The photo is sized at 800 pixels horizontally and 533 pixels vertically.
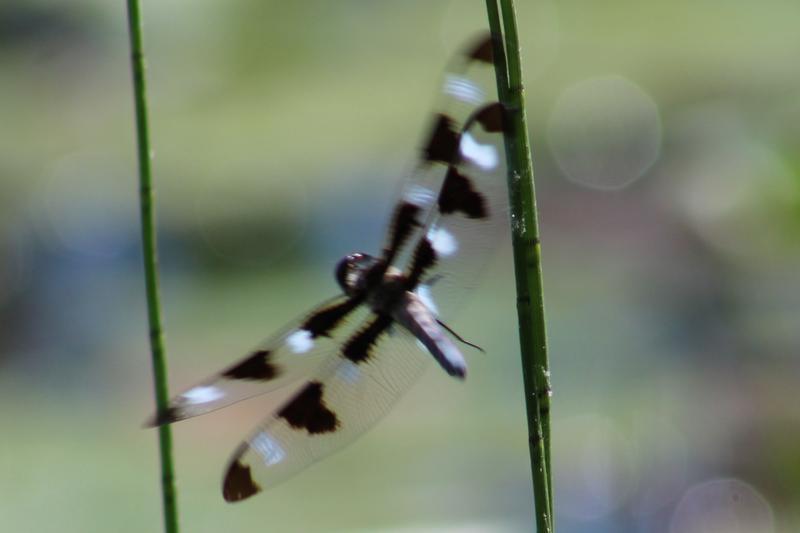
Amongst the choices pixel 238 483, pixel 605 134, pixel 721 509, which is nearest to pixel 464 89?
pixel 238 483

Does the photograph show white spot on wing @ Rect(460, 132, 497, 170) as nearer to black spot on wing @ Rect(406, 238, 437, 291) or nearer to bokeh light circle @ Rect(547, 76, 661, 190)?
black spot on wing @ Rect(406, 238, 437, 291)

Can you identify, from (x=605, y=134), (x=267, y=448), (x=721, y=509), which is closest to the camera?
(x=267, y=448)

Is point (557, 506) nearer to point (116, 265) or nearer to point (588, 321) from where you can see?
point (588, 321)

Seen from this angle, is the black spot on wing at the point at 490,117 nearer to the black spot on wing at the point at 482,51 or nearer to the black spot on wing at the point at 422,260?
the black spot on wing at the point at 482,51

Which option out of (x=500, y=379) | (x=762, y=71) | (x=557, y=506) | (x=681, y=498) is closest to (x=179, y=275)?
(x=500, y=379)

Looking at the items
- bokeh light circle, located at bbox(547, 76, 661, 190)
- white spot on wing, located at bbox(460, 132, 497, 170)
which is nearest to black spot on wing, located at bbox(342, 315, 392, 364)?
white spot on wing, located at bbox(460, 132, 497, 170)

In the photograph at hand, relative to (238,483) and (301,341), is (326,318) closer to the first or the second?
(301,341)
